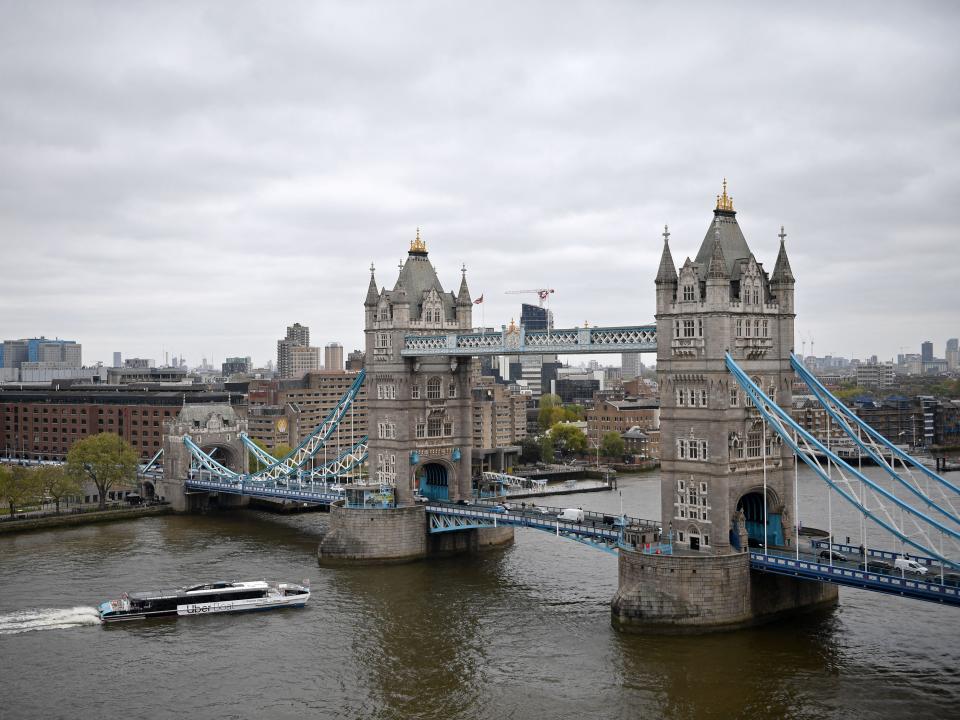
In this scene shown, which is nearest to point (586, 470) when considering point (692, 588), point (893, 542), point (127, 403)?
point (127, 403)

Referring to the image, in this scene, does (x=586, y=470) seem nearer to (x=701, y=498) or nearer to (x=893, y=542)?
(x=893, y=542)

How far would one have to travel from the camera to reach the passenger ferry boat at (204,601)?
67.8 m

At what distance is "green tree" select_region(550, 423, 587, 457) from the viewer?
18138cm

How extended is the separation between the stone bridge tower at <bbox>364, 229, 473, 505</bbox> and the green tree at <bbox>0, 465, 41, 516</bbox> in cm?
4350

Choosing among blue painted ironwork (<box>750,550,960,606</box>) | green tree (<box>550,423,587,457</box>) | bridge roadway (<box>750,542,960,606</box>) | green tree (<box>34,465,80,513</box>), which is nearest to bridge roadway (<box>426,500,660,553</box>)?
blue painted ironwork (<box>750,550,960,606</box>)

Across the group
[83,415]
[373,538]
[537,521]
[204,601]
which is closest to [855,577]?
[537,521]

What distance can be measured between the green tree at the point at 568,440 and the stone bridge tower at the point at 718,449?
114 m

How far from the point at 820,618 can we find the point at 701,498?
10.9 m

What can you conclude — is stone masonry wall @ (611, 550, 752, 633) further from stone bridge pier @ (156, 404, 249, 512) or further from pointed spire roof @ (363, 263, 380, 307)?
stone bridge pier @ (156, 404, 249, 512)

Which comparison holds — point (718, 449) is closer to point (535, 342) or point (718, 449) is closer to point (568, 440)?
point (535, 342)

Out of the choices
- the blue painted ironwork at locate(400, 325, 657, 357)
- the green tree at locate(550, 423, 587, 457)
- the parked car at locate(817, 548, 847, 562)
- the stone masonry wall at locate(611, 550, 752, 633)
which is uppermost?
the blue painted ironwork at locate(400, 325, 657, 357)

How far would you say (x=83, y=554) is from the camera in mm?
89000

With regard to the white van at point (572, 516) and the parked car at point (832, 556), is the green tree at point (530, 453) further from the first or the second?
the parked car at point (832, 556)

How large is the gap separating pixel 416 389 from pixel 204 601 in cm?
2728
